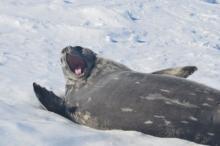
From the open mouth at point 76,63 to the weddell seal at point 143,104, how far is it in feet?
0.51

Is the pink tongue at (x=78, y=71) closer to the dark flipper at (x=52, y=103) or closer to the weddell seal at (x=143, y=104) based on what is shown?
the weddell seal at (x=143, y=104)

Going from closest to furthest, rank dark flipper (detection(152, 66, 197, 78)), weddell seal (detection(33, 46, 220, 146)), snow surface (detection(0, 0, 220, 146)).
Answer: weddell seal (detection(33, 46, 220, 146))
dark flipper (detection(152, 66, 197, 78))
snow surface (detection(0, 0, 220, 146))

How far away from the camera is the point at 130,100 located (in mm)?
4410

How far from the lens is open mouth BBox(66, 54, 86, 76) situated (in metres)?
5.47

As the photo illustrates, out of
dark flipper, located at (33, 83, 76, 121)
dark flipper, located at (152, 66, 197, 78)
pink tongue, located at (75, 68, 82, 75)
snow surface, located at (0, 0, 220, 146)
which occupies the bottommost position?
snow surface, located at (0, 0, 220, 146)

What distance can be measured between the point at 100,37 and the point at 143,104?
12.3 feet

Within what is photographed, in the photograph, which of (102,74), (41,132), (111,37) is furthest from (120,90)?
(111,37)

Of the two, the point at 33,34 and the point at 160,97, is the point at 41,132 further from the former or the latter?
the point at 33,34

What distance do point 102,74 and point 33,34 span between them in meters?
2.82

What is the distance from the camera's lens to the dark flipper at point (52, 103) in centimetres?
473

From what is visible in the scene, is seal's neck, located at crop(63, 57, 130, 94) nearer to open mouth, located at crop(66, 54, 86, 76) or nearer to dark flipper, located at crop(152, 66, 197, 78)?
open mouth, located at crop(66, 54, 86, 76)

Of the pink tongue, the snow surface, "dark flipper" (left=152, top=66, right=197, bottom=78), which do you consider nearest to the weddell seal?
"dark flipper" (left=152, top=66, right=197, bottom=78)

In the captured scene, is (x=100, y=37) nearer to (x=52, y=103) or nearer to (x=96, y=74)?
(x=96, y=74)

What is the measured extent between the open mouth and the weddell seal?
0.15 m
